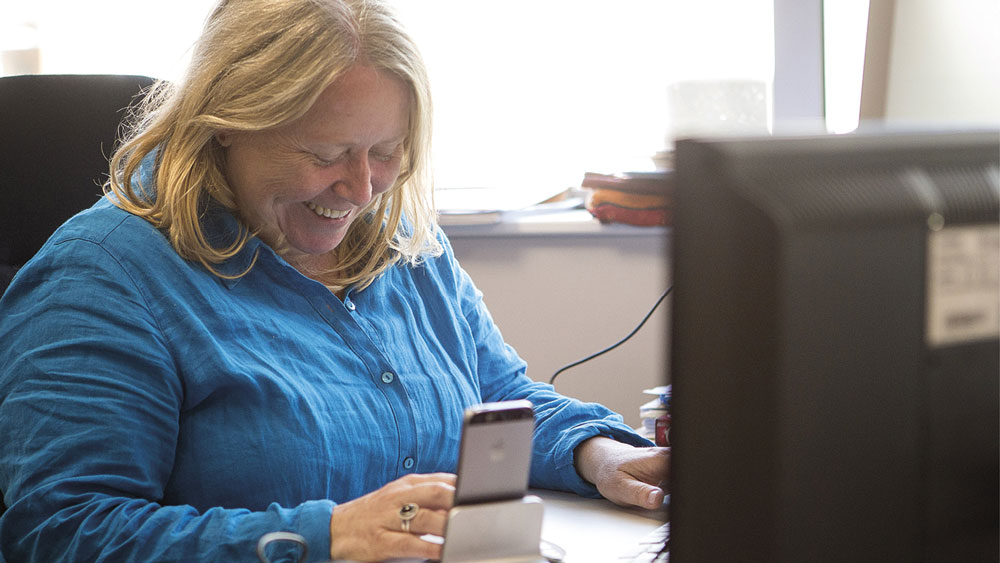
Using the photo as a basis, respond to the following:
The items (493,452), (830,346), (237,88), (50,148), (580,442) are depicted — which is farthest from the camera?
(50,148)

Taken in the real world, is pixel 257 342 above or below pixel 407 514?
above

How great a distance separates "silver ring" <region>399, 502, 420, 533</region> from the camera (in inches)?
36.3

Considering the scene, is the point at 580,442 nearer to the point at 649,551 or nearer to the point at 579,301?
the point at 649,551

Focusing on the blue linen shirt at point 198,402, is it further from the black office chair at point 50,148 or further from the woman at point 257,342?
the black office chair at point 50,148

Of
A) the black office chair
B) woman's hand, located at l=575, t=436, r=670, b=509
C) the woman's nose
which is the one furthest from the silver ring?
the black office chair

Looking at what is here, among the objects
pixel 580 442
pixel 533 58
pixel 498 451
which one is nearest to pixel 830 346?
pixel 498 451

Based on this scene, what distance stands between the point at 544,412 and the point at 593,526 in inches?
11.3

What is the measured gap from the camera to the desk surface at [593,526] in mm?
1027

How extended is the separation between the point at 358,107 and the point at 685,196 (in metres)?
0.77

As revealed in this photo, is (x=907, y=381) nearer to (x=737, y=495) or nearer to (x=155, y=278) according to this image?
(x=737, y=495)

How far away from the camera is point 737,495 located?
1.56 ft

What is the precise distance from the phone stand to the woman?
8 cm

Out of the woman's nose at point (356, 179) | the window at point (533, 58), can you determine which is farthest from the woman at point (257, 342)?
the window at point (533, 58)

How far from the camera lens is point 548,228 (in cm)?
214
